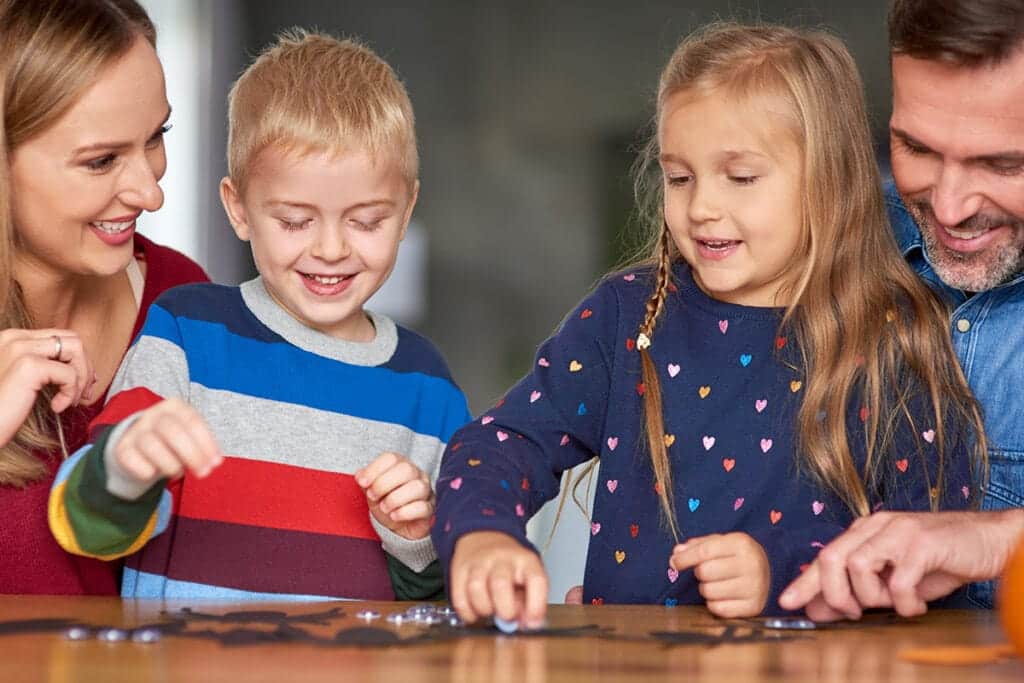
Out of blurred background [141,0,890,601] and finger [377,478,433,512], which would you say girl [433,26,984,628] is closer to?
finger [377,478,433,512]

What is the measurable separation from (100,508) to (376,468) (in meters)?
0.33

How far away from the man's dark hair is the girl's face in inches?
9.5

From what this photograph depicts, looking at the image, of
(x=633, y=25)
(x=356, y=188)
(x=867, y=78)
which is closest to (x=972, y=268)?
(x=356, y=188)

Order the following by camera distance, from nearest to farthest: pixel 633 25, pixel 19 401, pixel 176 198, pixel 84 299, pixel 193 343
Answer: pixel 19 401 → pixel 193 343 → pixel 84 299 → pixel 176 198 → pixel 633 25

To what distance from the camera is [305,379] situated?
5.87 feet

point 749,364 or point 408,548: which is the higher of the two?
point 749,364

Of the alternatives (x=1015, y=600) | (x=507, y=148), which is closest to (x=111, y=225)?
(x=1015, y=600)

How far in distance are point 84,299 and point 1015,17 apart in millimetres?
1394

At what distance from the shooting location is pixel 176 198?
549 cm

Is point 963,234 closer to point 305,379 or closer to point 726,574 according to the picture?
point 726,574

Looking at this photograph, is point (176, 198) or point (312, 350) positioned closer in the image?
point (312, 350)

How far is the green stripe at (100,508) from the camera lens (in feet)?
4.81

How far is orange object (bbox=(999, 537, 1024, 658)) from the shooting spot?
1.06m

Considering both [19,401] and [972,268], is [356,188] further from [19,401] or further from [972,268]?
[972,268]
